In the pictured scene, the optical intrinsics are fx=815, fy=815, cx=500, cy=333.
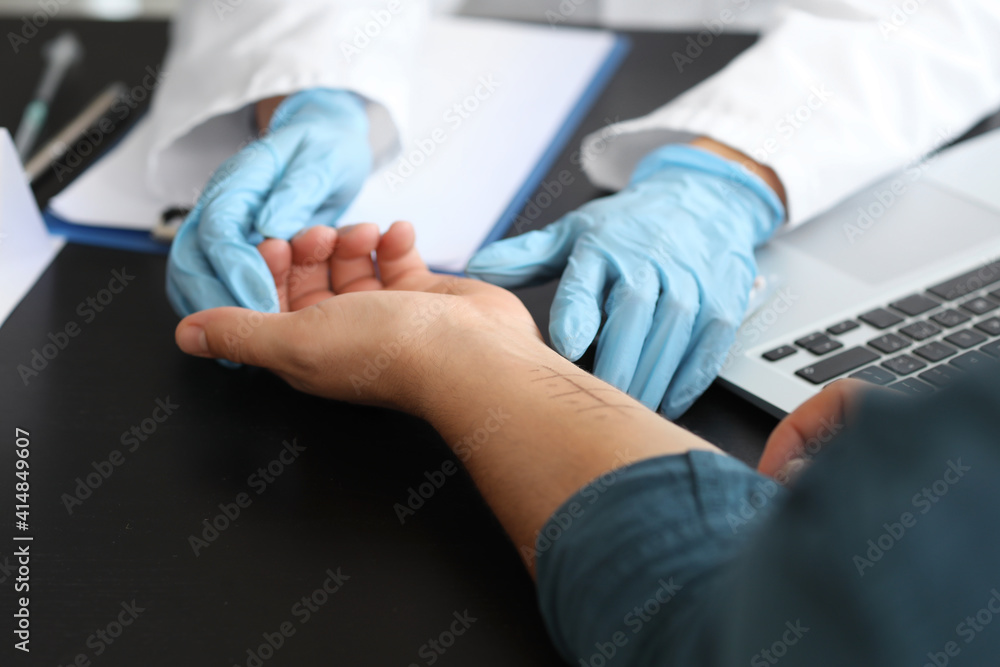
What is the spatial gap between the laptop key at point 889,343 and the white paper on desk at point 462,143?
1.47 feet

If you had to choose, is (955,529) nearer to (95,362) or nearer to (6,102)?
(95,362)

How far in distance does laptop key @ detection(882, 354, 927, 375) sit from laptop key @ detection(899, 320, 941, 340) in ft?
0.12

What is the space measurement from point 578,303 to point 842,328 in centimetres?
26

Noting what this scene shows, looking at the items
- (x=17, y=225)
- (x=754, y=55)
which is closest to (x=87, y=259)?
(x=17, y=225)

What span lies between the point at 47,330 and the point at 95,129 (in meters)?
0.48

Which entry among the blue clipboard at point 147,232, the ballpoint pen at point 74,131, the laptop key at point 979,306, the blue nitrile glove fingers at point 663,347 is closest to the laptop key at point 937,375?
the laptop key at point 979,306

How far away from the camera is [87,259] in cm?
95

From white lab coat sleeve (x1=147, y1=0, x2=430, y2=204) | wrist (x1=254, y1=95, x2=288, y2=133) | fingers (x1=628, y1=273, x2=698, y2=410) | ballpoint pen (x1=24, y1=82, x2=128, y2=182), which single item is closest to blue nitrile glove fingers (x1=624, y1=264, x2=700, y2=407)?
fingers (x1=628, y1=273, x2=698, y2=410)

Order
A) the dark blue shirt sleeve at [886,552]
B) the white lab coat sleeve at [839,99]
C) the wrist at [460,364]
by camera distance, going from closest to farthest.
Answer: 1. the dark blue shirt sleeve at [886,552]
2. the wrist at [460,364]
3. the white lab coat sleeve at [839,99]

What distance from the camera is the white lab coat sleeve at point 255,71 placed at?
3.51 ft

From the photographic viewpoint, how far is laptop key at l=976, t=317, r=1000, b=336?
2.53 ft

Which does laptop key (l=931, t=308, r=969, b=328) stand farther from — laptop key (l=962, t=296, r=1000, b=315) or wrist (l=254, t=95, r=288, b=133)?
wrist (l=254, t=95, r=288, b=133)

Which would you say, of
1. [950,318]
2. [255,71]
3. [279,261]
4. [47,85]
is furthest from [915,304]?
[47,85]

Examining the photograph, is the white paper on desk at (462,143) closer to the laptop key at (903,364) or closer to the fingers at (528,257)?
the fingers at (528,257)
